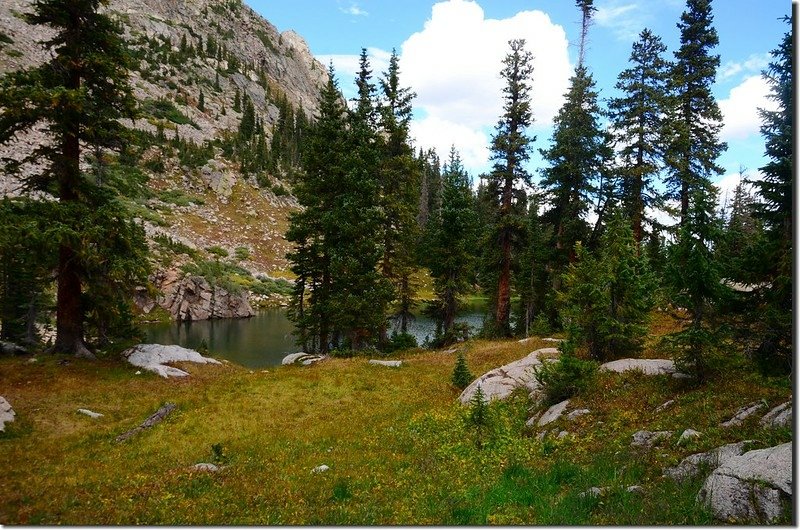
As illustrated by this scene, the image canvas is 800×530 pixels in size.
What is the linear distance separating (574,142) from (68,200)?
2702 centimetres

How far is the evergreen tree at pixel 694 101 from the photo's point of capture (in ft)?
81.8

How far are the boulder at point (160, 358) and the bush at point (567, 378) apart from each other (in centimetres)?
1659

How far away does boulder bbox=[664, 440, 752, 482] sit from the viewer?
290 inches

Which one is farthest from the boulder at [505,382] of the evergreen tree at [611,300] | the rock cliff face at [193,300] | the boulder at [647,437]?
the rock cliff face at [193,300]

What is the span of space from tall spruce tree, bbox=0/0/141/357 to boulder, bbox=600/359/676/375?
64.7 ft

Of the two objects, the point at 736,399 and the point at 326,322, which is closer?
the point at 736,399

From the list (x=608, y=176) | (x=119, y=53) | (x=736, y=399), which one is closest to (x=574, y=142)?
(x=608, y=176)

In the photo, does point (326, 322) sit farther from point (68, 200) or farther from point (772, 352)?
point (772, 352)

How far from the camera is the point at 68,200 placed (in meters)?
19.0

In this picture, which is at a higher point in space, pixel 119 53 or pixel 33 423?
pixel 119 53

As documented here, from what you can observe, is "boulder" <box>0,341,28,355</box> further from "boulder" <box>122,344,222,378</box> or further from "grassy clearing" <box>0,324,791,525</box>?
"boulder" <box>122,344,222,378</box>

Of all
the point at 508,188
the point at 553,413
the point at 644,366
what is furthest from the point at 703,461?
the point at 508,188

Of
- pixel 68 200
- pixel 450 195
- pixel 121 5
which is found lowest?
pixel 68 200

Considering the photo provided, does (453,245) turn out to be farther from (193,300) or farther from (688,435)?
(193,300)
